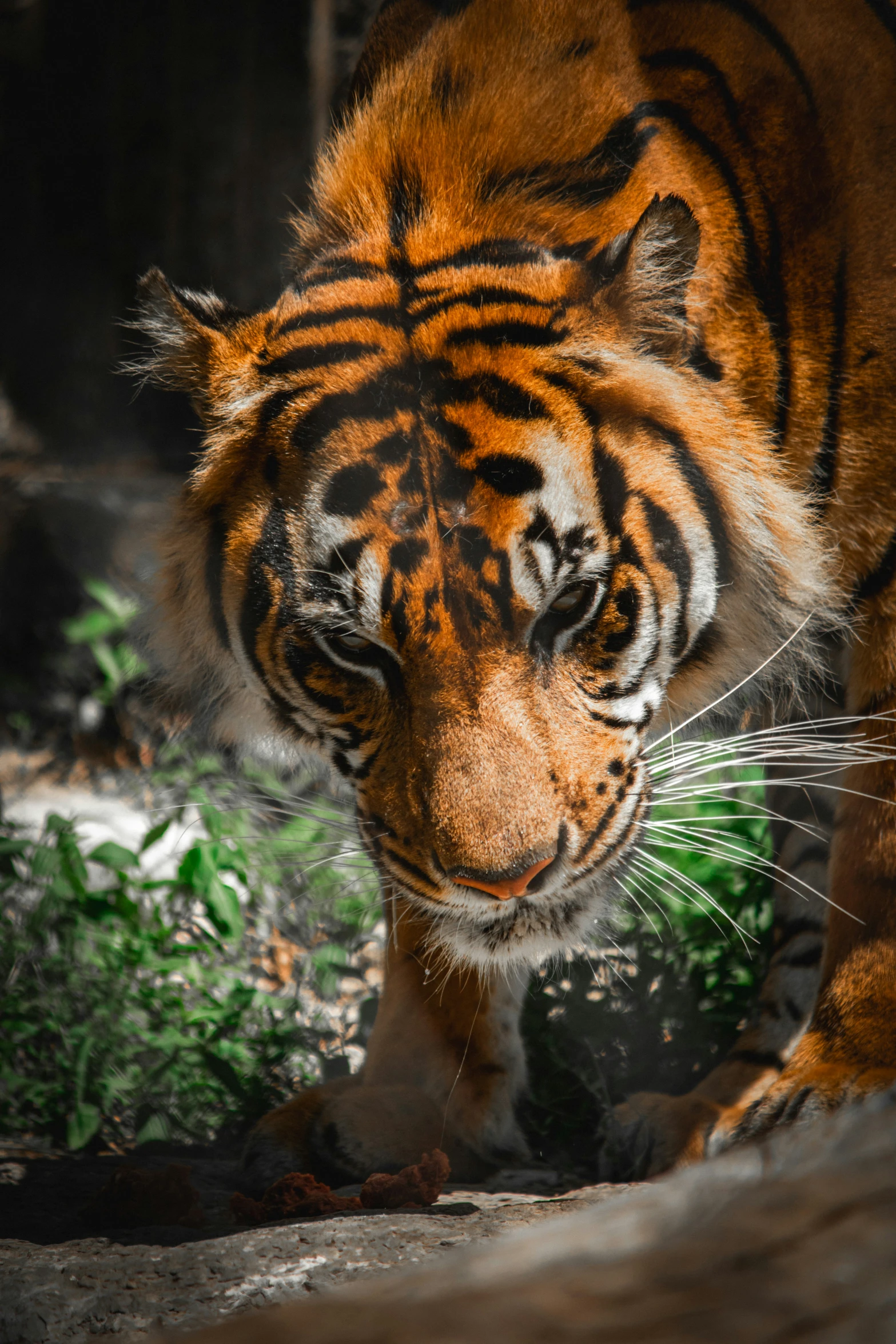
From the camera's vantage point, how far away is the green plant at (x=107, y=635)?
277 cm

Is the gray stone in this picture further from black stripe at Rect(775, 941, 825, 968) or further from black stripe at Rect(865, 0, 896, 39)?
black stripe at Rect(865, 0, 896, 39)

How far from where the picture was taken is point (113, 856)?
177 centimetres

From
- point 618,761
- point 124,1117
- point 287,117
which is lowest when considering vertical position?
point 124,1117

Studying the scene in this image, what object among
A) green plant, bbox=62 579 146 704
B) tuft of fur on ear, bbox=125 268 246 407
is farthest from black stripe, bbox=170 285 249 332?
green plant, bbox=62 579 146 704

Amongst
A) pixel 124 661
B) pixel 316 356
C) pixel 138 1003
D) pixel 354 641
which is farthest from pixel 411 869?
pixel 124 661

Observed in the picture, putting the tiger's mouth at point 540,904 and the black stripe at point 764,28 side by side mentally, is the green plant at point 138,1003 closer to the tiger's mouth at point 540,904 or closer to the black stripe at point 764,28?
Answer: the tiger's mouth at point 540,904

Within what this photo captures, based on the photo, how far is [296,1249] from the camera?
0.98m

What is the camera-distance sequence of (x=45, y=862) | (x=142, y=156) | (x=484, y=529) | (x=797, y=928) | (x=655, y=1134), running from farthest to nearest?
(x=142, y=156) < (x=45, y=862) < (x=797, y=928) < (x=655, y=1134) < (x=484, y=529)

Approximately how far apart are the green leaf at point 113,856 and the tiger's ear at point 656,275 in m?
1.14

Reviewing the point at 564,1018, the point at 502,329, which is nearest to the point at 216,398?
the point at 502,329

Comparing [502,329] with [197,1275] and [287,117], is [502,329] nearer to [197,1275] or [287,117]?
[197,1275]

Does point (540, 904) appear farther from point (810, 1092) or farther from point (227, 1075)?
point (227, 1075)

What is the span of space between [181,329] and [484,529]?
17.2 inches

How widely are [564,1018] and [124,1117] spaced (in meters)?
0.65
